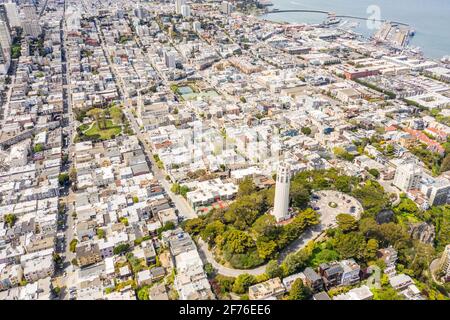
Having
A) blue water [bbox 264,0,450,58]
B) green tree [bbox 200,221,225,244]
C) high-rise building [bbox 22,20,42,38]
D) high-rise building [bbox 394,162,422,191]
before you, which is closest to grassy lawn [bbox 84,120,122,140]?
green tree [bbox 200,221,225,244]

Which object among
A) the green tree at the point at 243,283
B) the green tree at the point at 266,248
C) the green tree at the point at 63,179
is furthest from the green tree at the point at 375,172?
the green tree at the point at 63,179

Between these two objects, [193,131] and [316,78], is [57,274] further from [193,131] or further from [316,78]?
[316,78]

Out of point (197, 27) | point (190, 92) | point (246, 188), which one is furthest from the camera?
point (197, 27)

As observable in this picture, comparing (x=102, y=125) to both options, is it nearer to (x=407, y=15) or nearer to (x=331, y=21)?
(x=331, y=21)

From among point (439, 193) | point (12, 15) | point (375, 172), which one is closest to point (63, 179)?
point (375, 172)

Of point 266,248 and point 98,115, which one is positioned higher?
point 98,115

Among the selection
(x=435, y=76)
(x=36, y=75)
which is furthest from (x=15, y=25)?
(x=435, y=76)
